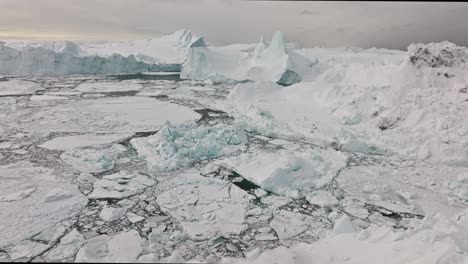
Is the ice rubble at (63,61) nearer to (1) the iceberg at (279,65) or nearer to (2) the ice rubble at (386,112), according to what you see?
(1) the iceberg at (279,65)

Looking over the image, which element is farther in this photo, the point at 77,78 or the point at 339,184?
the point at 77,78

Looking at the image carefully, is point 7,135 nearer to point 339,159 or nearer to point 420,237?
point 339,159

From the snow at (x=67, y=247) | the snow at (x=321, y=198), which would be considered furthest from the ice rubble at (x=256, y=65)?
the snow at (x=67, y=247)

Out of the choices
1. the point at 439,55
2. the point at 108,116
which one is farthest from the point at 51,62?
the point at 439,55

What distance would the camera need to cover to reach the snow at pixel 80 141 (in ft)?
24.4

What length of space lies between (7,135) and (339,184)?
24.4ft

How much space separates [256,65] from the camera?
2034 cm

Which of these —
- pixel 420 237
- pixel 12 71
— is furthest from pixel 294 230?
pixel 12 71

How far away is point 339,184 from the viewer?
19.8ft

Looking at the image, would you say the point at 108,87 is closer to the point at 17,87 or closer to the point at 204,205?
the point at 17,87

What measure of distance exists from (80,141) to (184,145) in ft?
8.19

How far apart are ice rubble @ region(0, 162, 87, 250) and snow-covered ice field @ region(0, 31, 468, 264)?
0.08ft

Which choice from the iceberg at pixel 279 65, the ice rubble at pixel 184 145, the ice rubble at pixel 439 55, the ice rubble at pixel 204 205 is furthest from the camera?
the iceberg at pixel 279 65

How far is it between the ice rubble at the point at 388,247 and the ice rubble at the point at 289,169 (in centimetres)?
147
